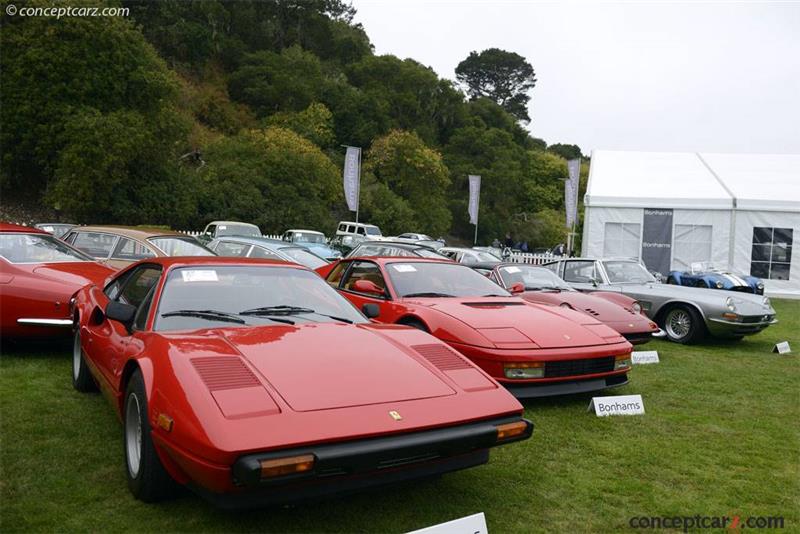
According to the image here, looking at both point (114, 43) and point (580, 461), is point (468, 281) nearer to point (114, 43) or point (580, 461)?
point (580, 461)

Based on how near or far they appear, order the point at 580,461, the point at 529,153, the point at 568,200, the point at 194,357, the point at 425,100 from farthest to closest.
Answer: the point at 529,153
the point at 425,100
the point at 568,200
the point at 580,461
the point at 194,357

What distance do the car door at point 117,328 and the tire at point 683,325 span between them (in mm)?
7796

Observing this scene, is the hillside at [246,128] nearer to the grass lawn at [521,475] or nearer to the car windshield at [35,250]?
the car windshield at [35,250]

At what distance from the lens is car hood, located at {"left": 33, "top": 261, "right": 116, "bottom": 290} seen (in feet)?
19.2

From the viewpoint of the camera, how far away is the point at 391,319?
5598 millimetres

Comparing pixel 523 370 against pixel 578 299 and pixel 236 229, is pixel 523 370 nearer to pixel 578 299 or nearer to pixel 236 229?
pixel 578 299

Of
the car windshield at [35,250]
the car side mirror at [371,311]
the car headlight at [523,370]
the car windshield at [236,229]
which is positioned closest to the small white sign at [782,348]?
the car headlight at [523,370]

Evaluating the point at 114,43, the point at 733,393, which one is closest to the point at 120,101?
the point at 114,43

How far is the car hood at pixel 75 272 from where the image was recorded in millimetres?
5855

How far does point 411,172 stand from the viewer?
4666 centimetres

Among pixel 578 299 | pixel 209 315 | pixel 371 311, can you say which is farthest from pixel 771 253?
pixel 209 315

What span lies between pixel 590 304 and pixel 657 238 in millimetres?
12048

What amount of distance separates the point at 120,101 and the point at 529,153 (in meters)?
44.9

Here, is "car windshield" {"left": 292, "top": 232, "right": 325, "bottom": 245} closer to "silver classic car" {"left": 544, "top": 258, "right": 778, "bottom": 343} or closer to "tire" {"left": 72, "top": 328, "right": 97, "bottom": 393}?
"silver classic car" {"left": 544, "top": 258, "right": 778, "bottom": 343}
